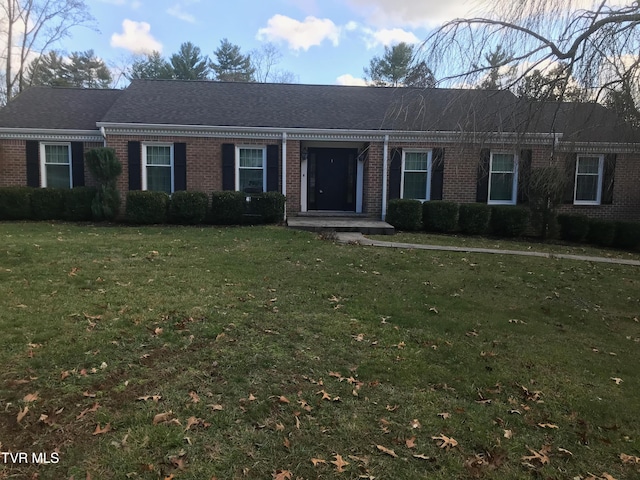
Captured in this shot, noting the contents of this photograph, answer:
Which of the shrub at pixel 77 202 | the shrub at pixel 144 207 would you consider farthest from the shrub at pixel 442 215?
the shrub at pixel 77 202

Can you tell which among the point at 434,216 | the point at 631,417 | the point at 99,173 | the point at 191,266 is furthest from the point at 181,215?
the point at 631,417

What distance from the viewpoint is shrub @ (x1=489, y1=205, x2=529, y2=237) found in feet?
43.4

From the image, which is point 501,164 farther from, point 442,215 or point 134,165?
point 134,165

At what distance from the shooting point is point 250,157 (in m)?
14.4

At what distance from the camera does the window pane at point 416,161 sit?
14.7 meters

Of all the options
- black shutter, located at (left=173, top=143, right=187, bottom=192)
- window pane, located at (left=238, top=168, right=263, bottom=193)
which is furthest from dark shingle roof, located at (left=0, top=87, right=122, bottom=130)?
window pane, located at (left=238, top=168, right=263, bottom=193)

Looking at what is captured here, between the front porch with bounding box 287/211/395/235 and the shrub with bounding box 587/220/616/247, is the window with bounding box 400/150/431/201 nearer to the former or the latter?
the front porch with bounding box 287/211/395/235

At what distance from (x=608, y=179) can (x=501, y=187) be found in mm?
3412

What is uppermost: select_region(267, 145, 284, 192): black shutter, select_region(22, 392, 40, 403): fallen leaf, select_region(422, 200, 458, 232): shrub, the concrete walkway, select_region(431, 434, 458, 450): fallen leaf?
select_region(267, 145, 284, 192): black shutter

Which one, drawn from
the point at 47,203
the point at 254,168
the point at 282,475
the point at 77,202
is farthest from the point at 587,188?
the point at 47,203

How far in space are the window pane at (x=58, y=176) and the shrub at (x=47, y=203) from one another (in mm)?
1207

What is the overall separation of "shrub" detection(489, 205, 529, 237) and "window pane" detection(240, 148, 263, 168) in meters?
7.15

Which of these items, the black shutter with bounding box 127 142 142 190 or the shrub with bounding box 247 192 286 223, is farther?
the black shutter with bounding box 127 142 142 190

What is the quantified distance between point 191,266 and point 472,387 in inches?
194
